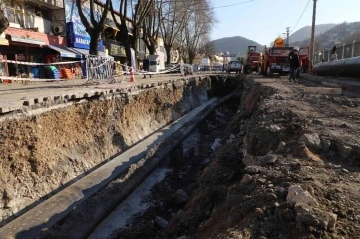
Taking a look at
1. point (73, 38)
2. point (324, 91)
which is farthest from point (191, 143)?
point (73, 38)

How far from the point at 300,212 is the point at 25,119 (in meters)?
4.91

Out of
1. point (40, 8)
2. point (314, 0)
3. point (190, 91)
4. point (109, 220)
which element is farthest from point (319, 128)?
point (314, 0)

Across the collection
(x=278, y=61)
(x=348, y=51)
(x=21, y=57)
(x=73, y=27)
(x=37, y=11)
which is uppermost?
(x=37, y=11)

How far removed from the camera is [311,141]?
4336 millimetres

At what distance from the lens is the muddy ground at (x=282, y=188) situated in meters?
2.55

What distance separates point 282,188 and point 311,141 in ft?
5.10

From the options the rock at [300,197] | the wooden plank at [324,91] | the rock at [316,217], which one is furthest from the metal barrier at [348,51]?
the rock at [316,217]

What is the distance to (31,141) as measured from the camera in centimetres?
571

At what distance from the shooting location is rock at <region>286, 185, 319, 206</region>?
2684mm

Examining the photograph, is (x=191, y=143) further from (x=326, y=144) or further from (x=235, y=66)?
(x=235, y=66)

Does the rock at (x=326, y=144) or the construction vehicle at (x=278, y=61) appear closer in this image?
the rock at (x=326, y=144)

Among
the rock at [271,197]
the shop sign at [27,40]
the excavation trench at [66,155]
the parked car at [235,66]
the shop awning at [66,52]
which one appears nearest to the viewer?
the rock at [271,197]

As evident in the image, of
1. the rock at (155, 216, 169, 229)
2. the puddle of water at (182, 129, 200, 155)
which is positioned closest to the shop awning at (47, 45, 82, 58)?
the puddle of water at (182, 129, 200, 155)

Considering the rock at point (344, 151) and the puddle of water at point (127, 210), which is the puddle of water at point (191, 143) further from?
the rock at point (344, 151)
